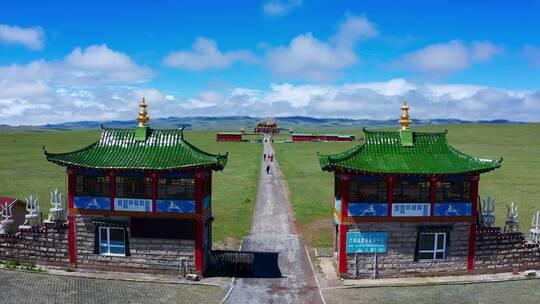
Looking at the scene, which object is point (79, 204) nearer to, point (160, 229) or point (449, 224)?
point (160, 229)

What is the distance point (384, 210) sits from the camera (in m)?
24.6

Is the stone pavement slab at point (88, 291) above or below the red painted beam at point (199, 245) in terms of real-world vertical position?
below

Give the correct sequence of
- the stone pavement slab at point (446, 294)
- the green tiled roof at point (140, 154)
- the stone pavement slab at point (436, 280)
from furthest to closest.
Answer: the stone pavement slab at point (436, 280)
the green tiled roof at point (140, 154)
the stone pavement slab at point (446, 294)

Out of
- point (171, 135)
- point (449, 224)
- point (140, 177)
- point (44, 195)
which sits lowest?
point (44, 195)

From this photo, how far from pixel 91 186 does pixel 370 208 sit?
14634 mm

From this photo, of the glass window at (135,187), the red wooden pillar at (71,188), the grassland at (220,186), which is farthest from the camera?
the grassland at (220,186)

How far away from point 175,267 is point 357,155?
36.7 ft

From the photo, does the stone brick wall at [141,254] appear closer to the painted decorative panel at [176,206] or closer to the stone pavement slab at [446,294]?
the painted decorative panel at [176,206]

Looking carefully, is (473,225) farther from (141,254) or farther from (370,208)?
(141,254)

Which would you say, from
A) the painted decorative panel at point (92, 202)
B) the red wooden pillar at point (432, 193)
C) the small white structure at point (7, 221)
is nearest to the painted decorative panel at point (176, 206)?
the painted decorative panel at point (92, 202)

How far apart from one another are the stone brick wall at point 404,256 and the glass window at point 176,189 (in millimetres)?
8587

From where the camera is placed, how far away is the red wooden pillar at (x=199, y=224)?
24.5 meters

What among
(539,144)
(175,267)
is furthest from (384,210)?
(539,144)

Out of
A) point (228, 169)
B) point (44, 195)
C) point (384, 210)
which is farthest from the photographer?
point (228, 169)
